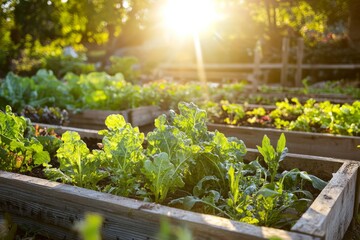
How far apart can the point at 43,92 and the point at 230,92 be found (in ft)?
11.4

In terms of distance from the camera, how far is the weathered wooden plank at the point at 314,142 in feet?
11.6

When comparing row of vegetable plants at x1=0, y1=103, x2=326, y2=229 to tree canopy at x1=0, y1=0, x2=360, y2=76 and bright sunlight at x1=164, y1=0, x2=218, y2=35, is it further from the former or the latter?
bright sunlight at x1=164, y1=0, x2=218, y2=35

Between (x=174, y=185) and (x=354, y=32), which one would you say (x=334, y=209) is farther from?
(x=354, y=32)

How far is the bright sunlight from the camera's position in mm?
11548

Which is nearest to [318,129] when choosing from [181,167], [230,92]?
→ [181,167]

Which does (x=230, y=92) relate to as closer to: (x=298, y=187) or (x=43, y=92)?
(x=43, y=92)

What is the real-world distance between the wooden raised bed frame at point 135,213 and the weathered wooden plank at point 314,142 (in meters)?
1.11

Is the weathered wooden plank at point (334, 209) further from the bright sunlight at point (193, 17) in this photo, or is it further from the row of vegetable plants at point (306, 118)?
the bright sunlight at point (193, 17)

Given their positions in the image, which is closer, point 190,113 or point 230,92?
point 190,113

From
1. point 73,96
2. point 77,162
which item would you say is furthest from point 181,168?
point 73,96

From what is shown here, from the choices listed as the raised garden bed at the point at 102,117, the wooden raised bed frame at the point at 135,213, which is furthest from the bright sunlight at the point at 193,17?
the wooden raised bed frame at the point at 135,213

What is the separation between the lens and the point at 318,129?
407cm

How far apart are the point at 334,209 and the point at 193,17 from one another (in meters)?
12.5

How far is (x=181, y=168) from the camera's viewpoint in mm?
2133
